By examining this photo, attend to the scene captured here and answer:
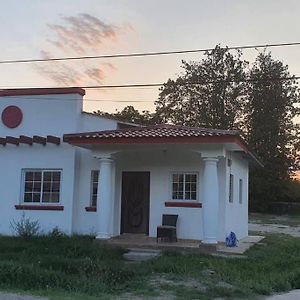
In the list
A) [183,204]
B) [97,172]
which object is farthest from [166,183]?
[97,172]

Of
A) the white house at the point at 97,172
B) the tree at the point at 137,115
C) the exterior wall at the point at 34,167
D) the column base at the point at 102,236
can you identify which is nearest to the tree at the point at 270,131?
the tree at the point at 137,115

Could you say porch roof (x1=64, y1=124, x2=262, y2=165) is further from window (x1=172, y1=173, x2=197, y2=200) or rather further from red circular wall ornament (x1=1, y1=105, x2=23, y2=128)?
red circular wall ornament (x1=1, y1=105, x2=23, y2=128)

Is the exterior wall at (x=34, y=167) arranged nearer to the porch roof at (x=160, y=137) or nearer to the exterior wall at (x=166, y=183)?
the porch roof at (x=160, y=137)

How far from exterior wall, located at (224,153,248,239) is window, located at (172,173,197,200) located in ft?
3.58

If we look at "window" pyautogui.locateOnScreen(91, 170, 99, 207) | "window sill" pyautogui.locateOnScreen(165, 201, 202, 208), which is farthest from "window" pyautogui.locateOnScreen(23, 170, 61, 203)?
"window sill" pyautogui.locateOnScreen(165, 201, 202, 208)

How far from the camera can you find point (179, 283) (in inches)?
432

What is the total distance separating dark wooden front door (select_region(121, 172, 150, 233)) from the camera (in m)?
18.9

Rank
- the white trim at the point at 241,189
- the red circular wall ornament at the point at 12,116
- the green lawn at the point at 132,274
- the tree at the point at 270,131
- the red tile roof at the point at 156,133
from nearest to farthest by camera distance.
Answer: the green lawn at the point at 132,274 < the red tile roof at the point at 156,133 < the red circular wall ornament at the point at 12,116 < the white trim at the point at 241,189 < the tree at the point at 270,131

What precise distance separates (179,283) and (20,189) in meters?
10.1

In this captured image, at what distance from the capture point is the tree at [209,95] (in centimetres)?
5222

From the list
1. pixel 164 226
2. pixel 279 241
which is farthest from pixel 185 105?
pixel 164 226

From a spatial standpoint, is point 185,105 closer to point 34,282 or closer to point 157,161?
point 157,161

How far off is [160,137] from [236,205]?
551 cm

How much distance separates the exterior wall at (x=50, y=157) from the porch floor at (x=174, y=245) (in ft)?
6.18
